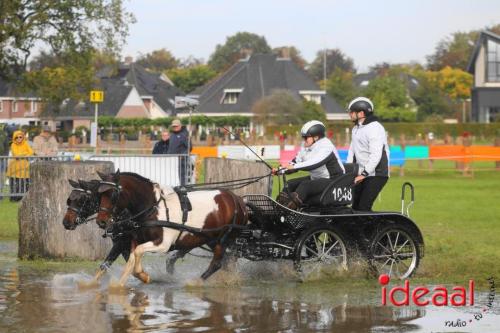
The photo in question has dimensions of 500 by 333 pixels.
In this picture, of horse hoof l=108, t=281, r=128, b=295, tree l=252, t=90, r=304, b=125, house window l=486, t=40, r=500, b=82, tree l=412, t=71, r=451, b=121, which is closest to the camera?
horse hoof l=108, t=281, r=128, b=295

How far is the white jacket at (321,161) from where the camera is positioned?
12383 millimetres

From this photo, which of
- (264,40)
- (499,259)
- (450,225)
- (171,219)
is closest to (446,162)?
(450,225)

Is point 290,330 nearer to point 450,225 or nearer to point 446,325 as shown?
point 446,325

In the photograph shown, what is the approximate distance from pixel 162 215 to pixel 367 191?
269 centimetres

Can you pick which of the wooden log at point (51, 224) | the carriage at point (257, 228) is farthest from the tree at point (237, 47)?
the carriage at point (257, 228)

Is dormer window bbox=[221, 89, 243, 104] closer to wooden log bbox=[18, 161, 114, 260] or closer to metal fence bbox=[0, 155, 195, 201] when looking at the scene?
metal fence bbox=[0, 155, 195, 201]

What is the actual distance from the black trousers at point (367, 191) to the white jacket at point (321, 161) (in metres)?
0.37

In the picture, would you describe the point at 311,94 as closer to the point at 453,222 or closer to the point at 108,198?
the point at 453,222

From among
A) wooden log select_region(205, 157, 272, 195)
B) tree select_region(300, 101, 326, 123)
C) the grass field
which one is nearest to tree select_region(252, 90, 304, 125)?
tree select_region(300, 101, 326, 123)

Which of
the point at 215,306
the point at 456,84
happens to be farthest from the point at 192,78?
the point at 215,306

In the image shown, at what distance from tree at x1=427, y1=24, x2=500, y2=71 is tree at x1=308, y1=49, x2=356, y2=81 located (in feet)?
52.3

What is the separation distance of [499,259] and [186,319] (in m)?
5.73

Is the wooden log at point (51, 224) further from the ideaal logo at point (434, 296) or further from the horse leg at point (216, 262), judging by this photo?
the ideaal logo at point (434, 296)

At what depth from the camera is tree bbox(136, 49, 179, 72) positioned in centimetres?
18925
